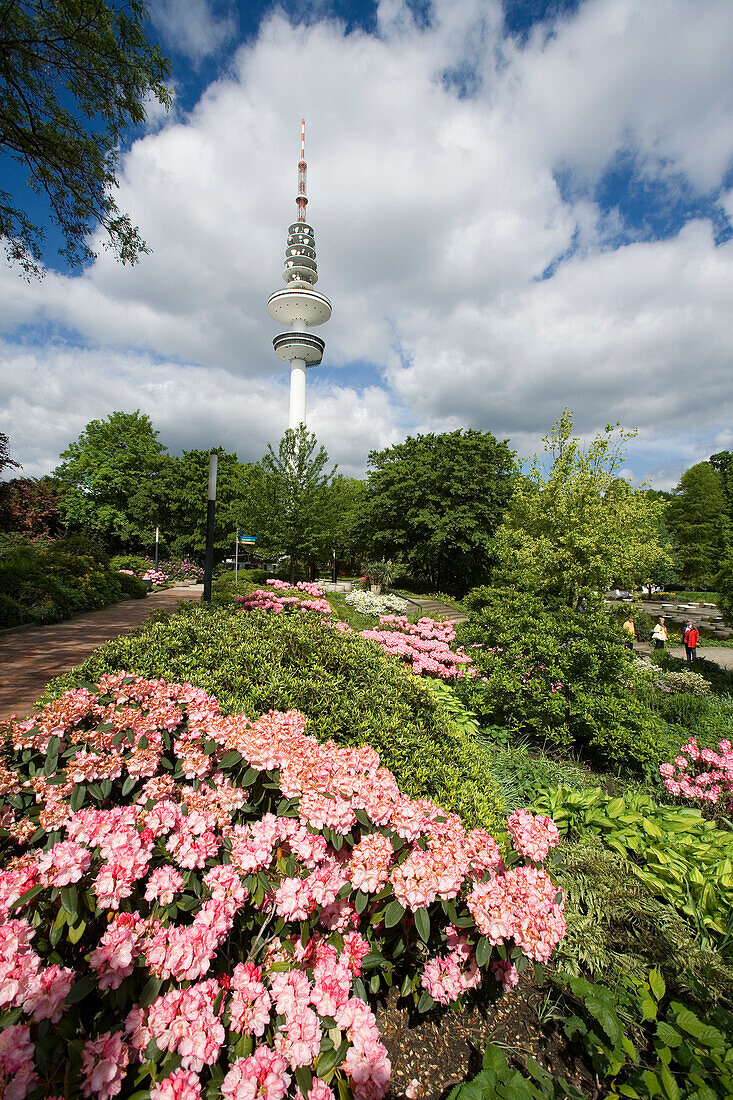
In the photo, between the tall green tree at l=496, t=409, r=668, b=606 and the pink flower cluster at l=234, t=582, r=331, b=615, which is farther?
the tall green tree at l=496, t=409, r=668, b=606

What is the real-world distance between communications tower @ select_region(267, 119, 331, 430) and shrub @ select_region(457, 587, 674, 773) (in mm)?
44686

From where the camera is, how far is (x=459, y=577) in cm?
2344

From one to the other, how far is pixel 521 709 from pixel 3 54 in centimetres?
1055

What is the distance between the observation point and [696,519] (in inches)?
1501

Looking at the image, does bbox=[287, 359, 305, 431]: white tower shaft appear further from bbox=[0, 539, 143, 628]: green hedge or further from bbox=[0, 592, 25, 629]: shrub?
bbox=[0, 592, 25, 629]: shrub

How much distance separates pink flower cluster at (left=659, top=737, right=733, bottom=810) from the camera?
3.34m

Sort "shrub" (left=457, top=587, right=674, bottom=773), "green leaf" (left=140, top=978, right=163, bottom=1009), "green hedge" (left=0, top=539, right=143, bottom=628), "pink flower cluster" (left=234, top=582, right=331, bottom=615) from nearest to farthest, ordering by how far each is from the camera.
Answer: "green leaf" (left=140, top=978, right=163, bottom=1009)
"shrub" (left=457, top=587, right=674, bottom=773)
"pink flower cluster" (left=234, top=582, right=331, bottom=615)
"green hedge" (left=0, top=539, right=143, bottom=628)

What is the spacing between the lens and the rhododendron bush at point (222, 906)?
46.4 inches

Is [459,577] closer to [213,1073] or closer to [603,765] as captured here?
[603,765]

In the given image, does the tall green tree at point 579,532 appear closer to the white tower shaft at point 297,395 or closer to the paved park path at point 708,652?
the paved park path at point 708,652

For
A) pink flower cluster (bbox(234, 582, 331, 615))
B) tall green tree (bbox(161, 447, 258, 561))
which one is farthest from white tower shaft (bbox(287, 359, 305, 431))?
pink flower cluster (bbox(234, 582, 331, 615))

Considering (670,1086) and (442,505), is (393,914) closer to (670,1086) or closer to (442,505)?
(670,1086)

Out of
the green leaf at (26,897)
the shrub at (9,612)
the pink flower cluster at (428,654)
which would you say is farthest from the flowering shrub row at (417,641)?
the shrub at (9,612)

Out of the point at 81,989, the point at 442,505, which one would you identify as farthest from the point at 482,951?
the point at 442,505
